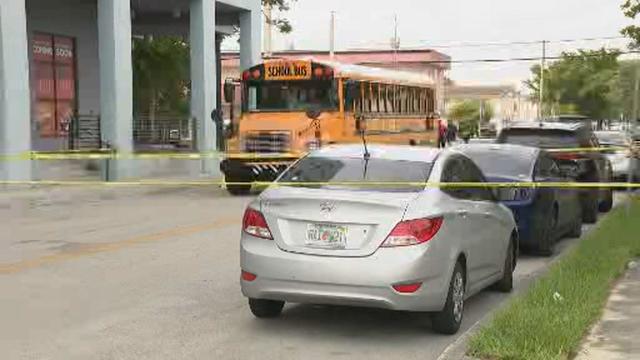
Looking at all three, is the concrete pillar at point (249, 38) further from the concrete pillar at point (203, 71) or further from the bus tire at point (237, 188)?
the bus tire at point (237, 188)

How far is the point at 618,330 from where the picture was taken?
22.0 ft

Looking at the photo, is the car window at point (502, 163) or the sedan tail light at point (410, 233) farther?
the car window at point (502, 163)

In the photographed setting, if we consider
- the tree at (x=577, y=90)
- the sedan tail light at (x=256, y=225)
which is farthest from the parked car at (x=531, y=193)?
the tree at (x=577, y=90)

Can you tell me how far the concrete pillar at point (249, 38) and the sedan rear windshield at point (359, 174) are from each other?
23.9 metres

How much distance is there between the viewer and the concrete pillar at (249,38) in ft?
103

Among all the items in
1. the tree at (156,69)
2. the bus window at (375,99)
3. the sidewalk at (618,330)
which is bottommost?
the sidewalk at (618,330)

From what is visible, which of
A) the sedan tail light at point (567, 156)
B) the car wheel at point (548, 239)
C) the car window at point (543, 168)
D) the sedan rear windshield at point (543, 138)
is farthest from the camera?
the sedan rear windshield at point (543, 138)

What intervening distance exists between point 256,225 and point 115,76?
726 inches

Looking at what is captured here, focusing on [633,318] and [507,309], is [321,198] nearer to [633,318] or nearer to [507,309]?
→ [507,309]

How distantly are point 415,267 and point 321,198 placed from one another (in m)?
0.91

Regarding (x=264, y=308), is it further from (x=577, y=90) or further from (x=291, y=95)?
(x=577, y=90)

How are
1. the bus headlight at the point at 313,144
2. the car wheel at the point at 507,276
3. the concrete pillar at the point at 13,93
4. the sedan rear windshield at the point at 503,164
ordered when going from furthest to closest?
1. the concrete pillar at the point at 13,93
2. the bus headlight at the point at 313,144
3. the sedan rear windshield at the point at 503,164
4. the car wheel at the point at 507,276

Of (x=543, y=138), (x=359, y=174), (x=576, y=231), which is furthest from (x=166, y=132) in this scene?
(x=359, y=174)

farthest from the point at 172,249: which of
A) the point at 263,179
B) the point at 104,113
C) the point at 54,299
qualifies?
the point at 104,113
